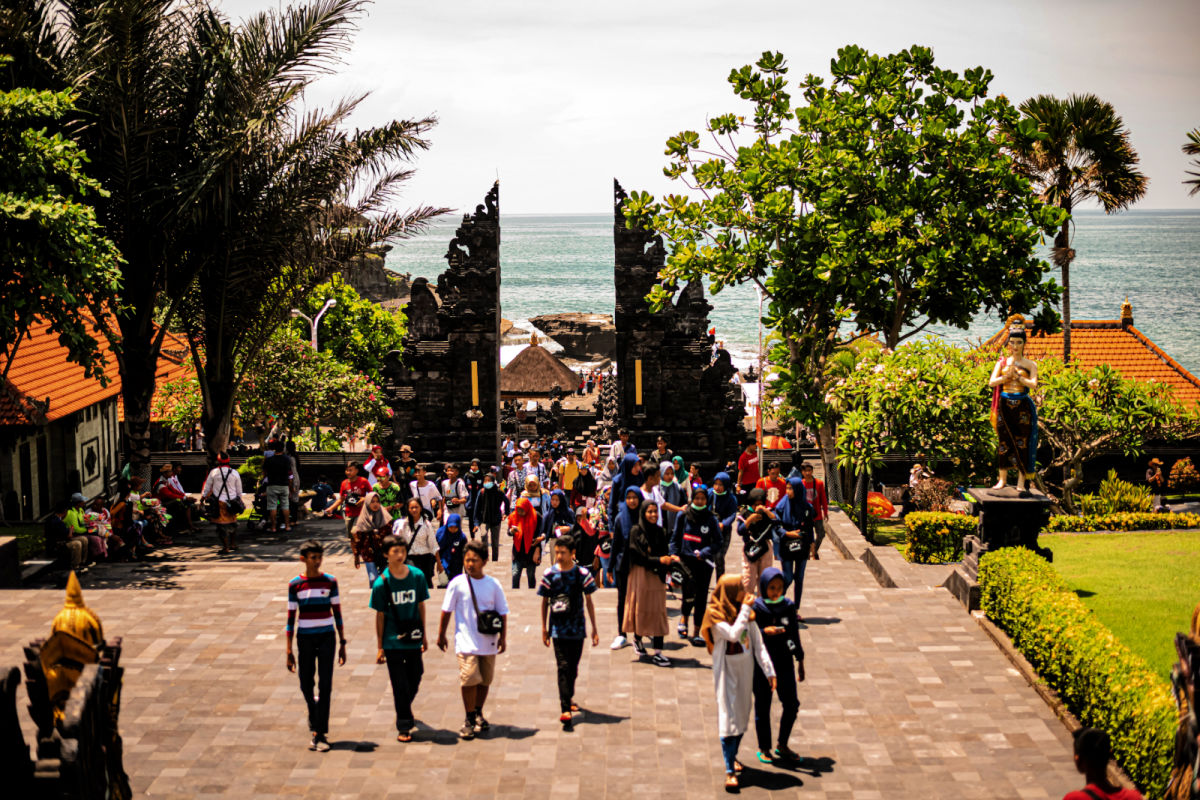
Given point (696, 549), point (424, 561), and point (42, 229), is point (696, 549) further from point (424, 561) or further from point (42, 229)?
point (42, 229)

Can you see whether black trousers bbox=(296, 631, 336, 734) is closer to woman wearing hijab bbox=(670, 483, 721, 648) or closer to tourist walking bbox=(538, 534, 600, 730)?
tourist walking bbox=(538, 534, 600, 730)

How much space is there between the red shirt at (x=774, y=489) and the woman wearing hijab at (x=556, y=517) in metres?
2.48

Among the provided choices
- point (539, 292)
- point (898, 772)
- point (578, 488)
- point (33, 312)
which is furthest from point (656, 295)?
point (539, 292)

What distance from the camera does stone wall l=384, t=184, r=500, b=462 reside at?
32.1m

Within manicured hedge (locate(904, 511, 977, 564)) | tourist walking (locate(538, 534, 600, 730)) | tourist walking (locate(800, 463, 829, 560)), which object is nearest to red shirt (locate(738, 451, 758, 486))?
tourist walking (locate(800, 463, 829, 560))

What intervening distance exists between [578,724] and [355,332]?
132 ft

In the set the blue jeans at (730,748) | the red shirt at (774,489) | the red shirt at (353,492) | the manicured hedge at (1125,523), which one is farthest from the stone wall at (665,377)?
the blue jeans at (730,748)

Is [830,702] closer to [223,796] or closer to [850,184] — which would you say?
[223,796]

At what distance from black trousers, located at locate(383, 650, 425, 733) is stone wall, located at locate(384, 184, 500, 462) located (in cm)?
2140

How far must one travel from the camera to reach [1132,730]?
9.04m

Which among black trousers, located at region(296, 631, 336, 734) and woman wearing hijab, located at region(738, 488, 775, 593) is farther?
woman wearing hijab, located at region(738, 488, 775, 593)

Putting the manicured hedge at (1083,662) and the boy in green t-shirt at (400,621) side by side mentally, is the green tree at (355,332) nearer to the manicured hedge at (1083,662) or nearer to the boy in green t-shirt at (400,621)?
the manicured hedge at (1083,662)

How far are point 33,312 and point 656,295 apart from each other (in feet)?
40.8

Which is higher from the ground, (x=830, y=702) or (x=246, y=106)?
(x=246, y=106)
